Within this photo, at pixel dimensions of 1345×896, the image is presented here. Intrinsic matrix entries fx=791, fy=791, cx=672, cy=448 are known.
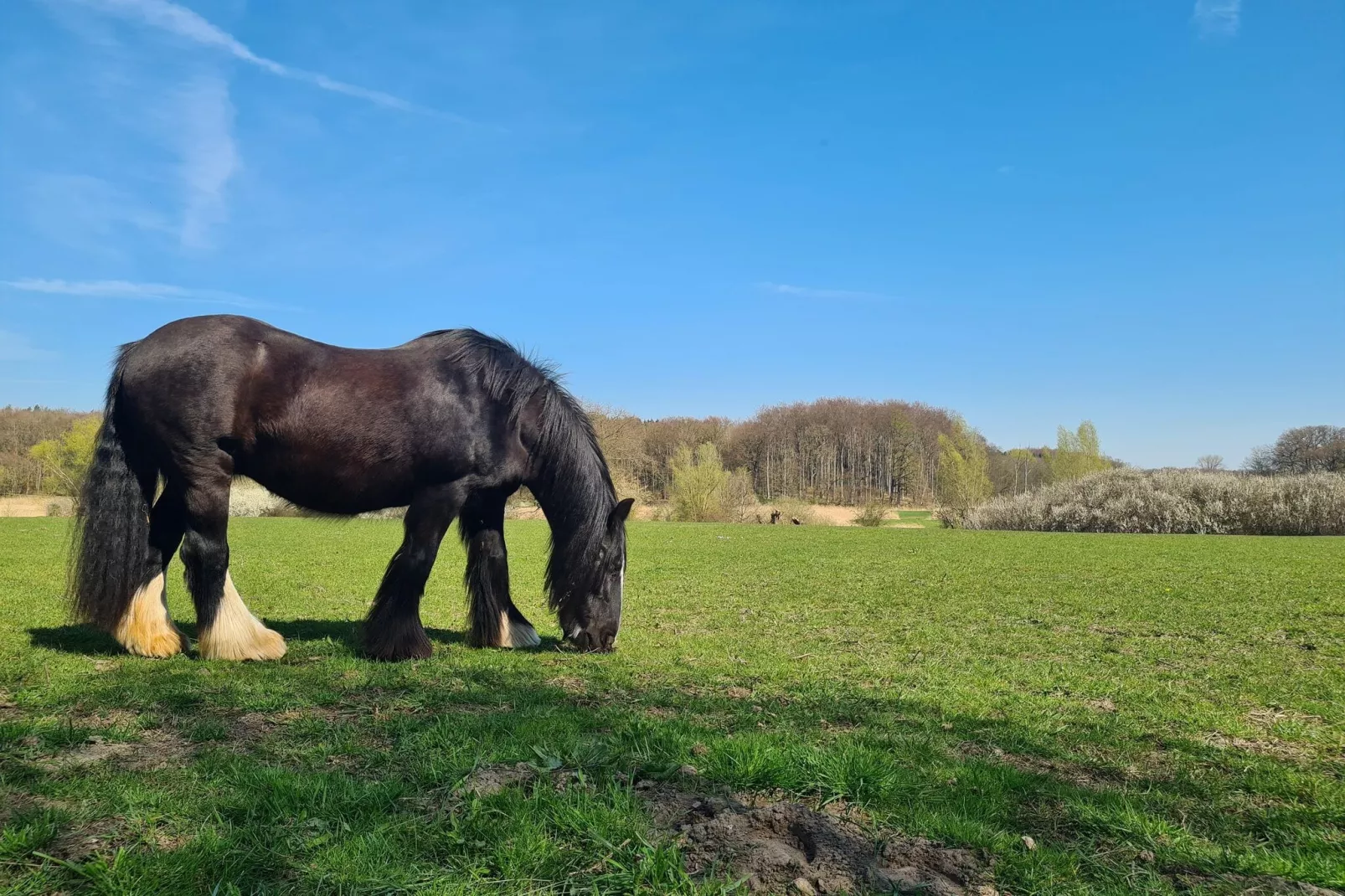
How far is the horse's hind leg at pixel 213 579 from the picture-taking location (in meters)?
5.36

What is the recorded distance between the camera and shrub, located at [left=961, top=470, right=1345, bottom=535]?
29797 mm

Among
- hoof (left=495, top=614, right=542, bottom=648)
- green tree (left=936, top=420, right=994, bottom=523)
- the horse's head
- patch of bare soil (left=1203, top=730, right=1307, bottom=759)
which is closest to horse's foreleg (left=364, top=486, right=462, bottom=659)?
hoof (left=495, top=614, right=542, bottom=648)

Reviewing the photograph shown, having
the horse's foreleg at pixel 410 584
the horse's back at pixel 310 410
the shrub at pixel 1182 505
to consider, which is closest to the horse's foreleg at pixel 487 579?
the horse's foreleg at pixel 410 584

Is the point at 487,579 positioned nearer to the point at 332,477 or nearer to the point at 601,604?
the point at 601,604

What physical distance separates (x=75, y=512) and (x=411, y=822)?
181 inches

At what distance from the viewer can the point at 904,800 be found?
117 inches

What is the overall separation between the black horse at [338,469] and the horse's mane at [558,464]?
0.04ft

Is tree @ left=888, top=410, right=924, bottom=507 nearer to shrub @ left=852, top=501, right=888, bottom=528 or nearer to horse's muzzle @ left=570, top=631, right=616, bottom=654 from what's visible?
shrub @ left=852, top=501, right=888, bottom=528

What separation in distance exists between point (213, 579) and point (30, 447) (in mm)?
47313

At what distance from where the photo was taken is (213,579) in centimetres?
542

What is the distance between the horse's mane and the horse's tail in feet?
7.29

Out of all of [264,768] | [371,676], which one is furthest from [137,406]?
[264,768]

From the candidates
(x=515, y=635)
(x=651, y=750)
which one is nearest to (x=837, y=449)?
(x=515, y=635)

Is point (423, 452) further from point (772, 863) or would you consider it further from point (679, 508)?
point (679, 508)
